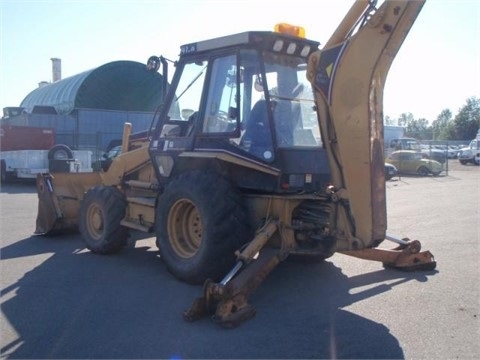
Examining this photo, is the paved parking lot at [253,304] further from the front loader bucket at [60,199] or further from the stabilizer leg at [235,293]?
the front loader bucket at [60,199]

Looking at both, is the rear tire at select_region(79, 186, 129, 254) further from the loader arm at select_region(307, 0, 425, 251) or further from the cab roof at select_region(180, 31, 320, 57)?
the loader arm at select_region(307, 0, 425, 251)

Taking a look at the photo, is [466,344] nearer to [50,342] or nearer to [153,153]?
[50,342]

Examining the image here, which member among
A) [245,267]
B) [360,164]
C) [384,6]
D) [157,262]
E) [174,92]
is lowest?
[157,262]

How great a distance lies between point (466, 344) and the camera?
14.4 feet

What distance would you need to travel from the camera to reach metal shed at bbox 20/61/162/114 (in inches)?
1347

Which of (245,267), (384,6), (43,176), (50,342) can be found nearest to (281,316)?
(245,267)

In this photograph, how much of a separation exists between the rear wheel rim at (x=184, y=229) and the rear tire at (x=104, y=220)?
1512 millimetres

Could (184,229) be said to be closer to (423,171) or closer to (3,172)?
(3,172)

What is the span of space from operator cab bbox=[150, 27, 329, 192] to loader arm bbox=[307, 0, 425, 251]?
1.76 feet

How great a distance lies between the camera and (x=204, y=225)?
572 centimetres

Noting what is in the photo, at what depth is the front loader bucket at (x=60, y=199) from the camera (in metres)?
8.87

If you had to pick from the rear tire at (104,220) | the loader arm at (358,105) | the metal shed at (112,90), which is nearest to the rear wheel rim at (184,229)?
the rear tire at (104,220)

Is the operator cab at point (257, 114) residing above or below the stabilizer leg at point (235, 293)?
above

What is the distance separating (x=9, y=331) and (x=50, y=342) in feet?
1.78
